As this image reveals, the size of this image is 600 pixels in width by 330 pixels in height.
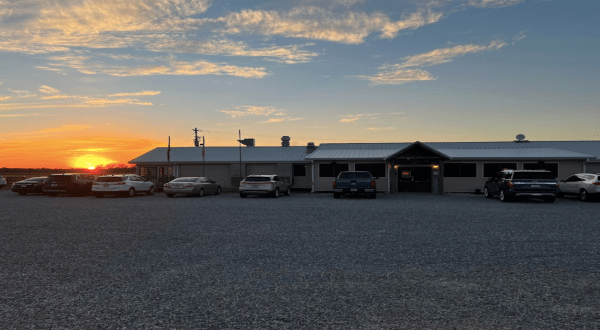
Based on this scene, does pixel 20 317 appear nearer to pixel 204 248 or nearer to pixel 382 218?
pixel 204 248

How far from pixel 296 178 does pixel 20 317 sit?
104ft

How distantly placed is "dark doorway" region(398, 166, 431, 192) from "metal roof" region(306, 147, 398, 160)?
176 centimetres

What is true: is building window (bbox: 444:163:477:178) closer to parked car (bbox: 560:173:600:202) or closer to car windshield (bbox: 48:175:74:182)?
parked car (bbox: 560:173:600:202)

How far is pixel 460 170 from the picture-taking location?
31.0 m

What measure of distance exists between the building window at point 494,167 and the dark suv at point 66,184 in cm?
2668

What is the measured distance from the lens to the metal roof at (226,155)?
121ft

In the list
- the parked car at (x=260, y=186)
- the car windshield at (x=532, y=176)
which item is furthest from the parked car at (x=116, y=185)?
the car windshield at (x=532, y=176)

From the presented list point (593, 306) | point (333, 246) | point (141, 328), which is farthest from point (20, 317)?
point (593, 306)

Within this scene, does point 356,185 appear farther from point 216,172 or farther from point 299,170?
point 216,172

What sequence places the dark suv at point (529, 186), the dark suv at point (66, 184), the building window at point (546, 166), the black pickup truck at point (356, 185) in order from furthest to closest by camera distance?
the building window at point (546, 166) → the dark suv at point (66, 184) → the black pickup truck at point (356, 185) → the dark suv at point (529, 186)

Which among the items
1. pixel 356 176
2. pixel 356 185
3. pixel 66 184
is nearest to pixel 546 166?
pixel 356 176

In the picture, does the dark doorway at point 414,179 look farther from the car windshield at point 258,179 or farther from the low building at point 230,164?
the car windshield at point 258,179

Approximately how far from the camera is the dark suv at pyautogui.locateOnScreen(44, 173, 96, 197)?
27.1 metres

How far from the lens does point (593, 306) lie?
4.85m
